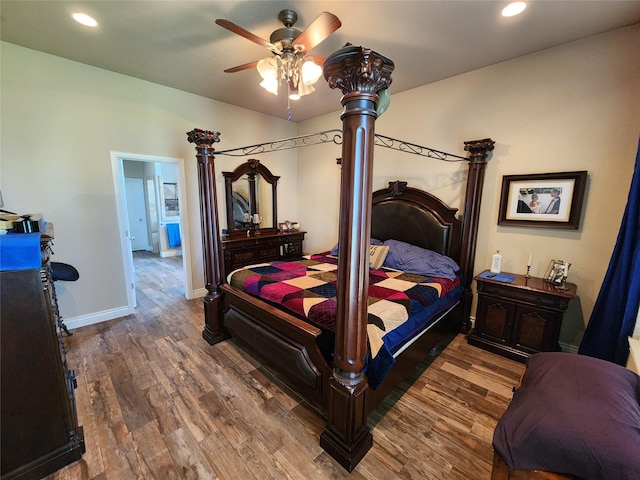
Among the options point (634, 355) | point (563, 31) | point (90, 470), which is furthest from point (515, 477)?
point (563, 31)

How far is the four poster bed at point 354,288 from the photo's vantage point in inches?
52.3

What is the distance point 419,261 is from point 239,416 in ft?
7.60

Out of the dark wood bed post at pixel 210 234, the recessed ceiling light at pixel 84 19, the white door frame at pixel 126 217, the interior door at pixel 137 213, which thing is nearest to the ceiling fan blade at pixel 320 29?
the dark wood bed post at pixel 210 234

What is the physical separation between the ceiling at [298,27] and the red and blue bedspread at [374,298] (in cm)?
220

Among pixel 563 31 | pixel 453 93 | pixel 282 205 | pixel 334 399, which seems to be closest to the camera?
pixel 334 399

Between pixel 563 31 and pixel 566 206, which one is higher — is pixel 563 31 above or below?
above

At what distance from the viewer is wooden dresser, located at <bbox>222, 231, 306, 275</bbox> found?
392cm

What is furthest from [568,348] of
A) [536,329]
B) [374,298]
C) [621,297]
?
Answer: [374,298]

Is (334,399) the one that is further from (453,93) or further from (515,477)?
(453,93)

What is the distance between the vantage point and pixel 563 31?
7.18ft

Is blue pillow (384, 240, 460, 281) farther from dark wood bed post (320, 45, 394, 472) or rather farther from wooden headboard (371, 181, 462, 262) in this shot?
dark wood bed post (320, 45, 394, 472)

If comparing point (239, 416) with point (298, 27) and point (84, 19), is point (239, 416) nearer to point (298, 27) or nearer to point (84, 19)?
point (298, 27)

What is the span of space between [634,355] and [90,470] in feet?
11.0

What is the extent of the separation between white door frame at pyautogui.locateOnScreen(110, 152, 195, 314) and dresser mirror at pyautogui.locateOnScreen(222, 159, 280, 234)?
631 mm
